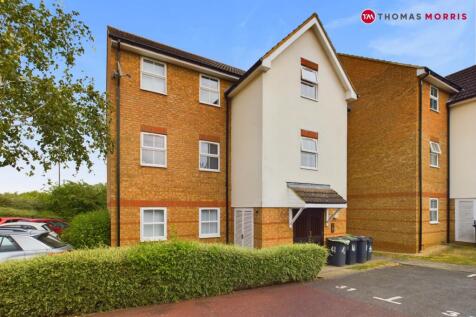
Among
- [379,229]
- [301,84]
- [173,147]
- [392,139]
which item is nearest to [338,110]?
[301,84]

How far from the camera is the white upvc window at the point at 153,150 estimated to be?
37.1ft

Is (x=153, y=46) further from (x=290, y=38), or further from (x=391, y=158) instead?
(x=391, y=158)

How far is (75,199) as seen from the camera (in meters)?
23.4

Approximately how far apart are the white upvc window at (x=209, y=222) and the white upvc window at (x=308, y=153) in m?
4.12

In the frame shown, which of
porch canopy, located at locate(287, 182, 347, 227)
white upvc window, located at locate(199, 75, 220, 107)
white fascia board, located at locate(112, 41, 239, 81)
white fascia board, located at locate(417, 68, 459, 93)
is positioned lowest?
porch canopy, located at locate(287, 182, 347, 227)

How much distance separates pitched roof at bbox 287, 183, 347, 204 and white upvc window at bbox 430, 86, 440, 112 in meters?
7.83

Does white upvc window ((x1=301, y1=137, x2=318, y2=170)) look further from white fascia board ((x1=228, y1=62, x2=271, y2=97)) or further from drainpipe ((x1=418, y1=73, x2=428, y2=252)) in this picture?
drainpipe ((x1=418, y1=73, x2=428, y2=252))

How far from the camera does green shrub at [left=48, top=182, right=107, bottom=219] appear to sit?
76.7ft

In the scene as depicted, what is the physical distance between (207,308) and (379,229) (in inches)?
470

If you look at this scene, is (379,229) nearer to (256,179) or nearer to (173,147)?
(256,179)

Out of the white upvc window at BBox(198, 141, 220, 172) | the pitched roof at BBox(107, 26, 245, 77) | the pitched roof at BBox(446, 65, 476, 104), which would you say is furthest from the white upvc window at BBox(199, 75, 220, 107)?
the pitched roof at BBox(446, 65, 476, 104)

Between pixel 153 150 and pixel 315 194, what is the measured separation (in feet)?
21.0

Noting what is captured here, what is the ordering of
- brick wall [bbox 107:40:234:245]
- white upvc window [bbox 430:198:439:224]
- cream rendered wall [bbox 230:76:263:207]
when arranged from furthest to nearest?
white upvc window [bbox 430:198:439:224] → cream rendered wall [bbox 230:76:263:207] → brick wall [bbox 107:40:234:245]

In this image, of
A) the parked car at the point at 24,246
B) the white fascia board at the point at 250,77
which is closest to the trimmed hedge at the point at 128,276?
the parked car at the point at 24,246
